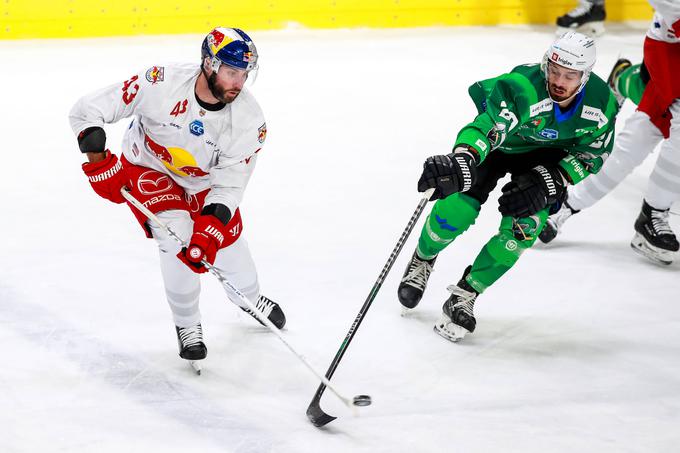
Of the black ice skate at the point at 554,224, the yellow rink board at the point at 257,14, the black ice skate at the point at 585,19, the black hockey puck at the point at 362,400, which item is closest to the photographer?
the black hockey puck at the point at 362,400

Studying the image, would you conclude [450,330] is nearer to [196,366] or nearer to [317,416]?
[317,416]

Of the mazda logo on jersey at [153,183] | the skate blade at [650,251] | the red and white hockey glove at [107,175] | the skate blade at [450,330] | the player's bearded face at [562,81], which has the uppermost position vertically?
the player's bearded face at [562,81]

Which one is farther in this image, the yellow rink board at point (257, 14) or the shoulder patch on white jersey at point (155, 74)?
the yellow rink board at point (257, 14)

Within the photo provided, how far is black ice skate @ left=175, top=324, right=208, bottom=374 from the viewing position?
305cm

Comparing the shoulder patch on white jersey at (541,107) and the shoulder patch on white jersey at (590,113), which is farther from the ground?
the shoulder patch on white jersey at (541,107)

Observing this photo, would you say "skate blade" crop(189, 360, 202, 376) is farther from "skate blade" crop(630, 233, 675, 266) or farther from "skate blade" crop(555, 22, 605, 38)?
"skate blade" crop(555, 22, 605, 38)

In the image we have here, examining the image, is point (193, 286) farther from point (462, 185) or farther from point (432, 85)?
point (432, 85)

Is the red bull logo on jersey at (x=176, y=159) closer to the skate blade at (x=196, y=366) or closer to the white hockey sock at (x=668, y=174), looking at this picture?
the skate blade at (x=196, y=366)

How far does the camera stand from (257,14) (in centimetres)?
706

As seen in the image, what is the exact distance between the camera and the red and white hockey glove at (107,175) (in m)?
2.88

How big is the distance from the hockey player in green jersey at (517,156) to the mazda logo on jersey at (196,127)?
0.70m

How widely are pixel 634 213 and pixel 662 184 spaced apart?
0.55 meters

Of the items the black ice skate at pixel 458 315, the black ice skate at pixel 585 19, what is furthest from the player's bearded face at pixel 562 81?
the black ice skate at pixel 585 19

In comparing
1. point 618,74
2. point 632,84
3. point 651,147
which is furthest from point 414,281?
point 618,74
